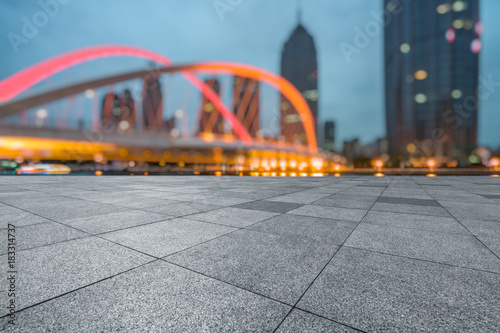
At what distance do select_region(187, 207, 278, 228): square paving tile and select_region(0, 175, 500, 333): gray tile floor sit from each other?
0.28 ft

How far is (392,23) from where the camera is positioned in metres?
132

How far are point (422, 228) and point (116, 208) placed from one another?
6883mm

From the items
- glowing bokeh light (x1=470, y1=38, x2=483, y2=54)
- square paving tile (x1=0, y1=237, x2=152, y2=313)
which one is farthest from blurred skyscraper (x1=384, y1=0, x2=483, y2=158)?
square paving tile (x1=0, y1=237, x2=152, y2=313)

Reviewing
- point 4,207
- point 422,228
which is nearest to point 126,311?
point 422,228

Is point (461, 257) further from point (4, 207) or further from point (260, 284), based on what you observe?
point (4, 207)

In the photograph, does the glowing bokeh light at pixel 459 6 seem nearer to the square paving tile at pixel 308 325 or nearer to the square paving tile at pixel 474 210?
the square paving tile at pixel 474 210

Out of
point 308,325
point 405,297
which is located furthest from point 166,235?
point 405,297

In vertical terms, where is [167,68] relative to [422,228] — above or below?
above

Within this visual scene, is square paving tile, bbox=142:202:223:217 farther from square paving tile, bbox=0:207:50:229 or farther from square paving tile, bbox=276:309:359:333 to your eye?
square paving tile, bbox=276:309:359:333

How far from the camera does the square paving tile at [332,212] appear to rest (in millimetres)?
5625

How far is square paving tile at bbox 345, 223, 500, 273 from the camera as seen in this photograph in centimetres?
315

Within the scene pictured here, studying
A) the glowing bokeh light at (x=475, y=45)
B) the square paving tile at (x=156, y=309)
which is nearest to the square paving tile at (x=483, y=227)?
the square paving tile at (x=156, y=309)

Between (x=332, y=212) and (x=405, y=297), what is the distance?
3.96 metres

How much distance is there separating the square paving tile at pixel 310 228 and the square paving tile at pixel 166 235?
804 mm
